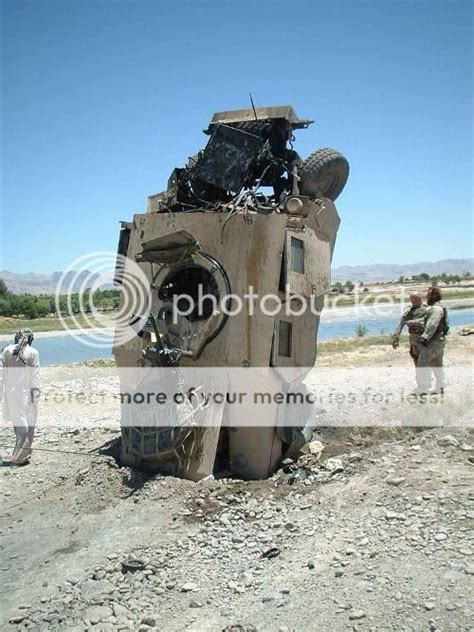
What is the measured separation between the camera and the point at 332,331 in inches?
1299

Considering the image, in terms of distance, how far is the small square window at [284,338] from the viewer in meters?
7.30

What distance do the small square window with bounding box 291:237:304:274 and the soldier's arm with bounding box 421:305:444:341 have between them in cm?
309

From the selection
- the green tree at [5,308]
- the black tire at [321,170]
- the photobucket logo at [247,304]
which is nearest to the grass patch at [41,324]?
the green tree at [5,308]

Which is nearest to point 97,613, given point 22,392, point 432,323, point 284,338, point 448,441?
point 284,338

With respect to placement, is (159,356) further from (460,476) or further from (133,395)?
(460,476)

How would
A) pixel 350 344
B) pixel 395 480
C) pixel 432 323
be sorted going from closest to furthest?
pixel 395 480 → pixel 432 323 → pixel 350 344

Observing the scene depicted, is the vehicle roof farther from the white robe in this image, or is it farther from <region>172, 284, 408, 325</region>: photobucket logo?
the white robe

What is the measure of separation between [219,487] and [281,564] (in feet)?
4.79

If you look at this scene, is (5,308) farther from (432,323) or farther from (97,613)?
(97,613)

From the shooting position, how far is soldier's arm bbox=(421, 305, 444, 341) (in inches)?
376

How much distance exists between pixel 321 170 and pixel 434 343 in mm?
3347

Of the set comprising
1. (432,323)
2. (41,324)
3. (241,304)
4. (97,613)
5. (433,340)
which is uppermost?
(241,304)

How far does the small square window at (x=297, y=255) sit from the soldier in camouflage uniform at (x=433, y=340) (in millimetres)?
3132

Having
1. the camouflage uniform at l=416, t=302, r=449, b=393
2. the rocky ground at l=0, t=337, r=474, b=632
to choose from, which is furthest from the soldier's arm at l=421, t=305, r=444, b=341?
the rocky ground at l=0, t=337, r=474, b=632
